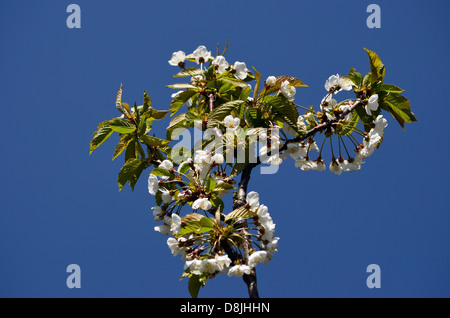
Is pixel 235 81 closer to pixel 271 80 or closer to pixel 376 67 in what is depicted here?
pixel 271 80

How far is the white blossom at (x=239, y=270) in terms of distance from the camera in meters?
2.87

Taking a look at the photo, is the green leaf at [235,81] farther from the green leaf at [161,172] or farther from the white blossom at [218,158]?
the green leaf at [161,172]

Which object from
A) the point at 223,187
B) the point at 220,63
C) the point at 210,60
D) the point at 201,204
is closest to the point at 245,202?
the point at 223,187

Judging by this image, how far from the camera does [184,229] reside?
3021 mm

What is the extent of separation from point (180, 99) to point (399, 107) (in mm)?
1578

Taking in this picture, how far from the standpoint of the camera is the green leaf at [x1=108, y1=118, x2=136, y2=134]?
3531mm

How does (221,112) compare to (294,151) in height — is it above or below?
above

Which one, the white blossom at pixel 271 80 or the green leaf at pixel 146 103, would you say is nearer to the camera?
the white blossom at pixel 271 80

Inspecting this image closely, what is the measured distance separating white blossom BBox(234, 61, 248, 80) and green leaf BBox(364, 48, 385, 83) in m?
0.86

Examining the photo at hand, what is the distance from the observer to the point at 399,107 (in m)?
3.63

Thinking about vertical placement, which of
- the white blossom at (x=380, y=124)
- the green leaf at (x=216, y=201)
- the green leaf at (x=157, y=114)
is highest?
the green leaf at (x=157, y=114)

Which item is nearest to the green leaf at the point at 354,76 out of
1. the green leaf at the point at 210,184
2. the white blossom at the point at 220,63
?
the white blossom at the point at 220,63
